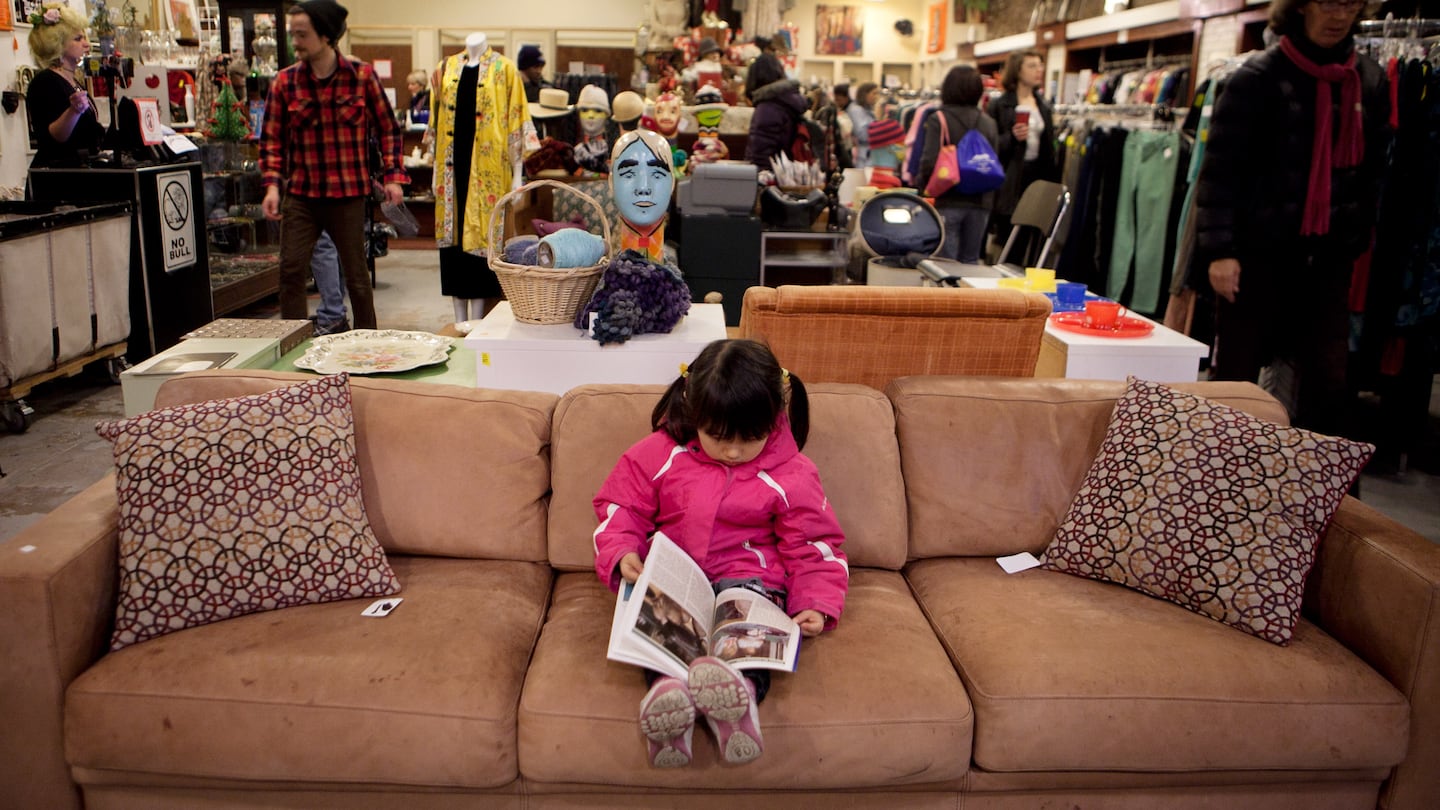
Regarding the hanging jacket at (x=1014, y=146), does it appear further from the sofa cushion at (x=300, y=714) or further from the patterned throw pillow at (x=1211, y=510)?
the sofa cushion at (x=300, y=714)

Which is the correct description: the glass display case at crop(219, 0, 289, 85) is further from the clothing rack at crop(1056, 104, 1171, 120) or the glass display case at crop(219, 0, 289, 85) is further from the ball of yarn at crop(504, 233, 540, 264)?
the ball of yarn at crop(504, 233, 540, 264)

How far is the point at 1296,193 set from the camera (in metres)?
3.06

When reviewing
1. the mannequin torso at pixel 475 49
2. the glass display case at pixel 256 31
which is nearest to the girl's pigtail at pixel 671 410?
the mannequin torso at pixel 475 49

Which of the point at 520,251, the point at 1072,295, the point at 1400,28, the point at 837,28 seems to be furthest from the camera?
the point at 837,28

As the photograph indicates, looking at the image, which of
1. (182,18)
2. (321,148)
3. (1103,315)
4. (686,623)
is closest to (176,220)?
(321,148)

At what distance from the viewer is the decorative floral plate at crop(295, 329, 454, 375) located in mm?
2562

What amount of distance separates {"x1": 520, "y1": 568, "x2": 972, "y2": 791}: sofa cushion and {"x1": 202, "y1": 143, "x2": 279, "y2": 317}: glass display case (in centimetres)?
478

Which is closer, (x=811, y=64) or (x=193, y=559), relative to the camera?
(x=193, y=559)

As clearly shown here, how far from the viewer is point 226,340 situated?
8.99 ft

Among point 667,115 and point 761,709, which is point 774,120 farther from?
point 761,709

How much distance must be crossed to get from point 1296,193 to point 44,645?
3.23 metres

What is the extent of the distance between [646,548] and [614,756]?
41 cm

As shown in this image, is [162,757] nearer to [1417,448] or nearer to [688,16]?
[1417,448]

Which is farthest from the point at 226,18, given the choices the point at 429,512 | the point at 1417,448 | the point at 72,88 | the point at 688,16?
the point at 1417,448
